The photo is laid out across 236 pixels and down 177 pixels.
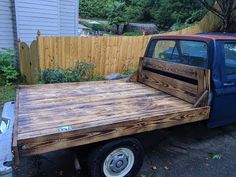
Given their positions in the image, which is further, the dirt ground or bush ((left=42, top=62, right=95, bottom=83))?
bush ((left=42, top=62, right=95, bottom=83))

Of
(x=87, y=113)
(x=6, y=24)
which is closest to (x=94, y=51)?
(x=6, y=24)

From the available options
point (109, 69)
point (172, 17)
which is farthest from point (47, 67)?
point (172, 17)

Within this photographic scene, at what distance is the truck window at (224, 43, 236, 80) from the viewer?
12.6 ft

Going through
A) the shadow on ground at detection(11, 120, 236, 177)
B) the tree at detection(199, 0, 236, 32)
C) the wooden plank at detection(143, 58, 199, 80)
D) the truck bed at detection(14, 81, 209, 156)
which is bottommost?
the shadow on ground at detection(11, 120, 236, 177)

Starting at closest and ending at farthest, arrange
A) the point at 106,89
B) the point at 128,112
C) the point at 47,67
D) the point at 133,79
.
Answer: the point at 128,112 → the point at 106,89 → the point at 133,79 → the point at 47,67

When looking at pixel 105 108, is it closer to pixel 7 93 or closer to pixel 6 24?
pixel 7 93

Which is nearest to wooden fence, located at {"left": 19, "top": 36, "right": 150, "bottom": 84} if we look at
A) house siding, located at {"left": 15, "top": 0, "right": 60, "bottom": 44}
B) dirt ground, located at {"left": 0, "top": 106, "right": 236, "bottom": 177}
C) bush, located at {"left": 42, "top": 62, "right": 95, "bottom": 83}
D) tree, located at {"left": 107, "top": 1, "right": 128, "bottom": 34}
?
bush, located at {"left": 42, "top": 62, "right": 95, "bottom": 83}

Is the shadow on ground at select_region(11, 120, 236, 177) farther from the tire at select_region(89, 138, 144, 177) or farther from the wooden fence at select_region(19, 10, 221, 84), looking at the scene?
the wooden fence at select_region(19, 10, 221, 84)

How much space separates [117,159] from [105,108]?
Answer: 0.72m

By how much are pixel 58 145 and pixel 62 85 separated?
2091 mm

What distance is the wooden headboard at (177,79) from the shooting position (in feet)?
11.8

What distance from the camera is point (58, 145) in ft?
8.30

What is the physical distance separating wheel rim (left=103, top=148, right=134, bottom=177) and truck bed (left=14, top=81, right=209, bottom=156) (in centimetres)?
30

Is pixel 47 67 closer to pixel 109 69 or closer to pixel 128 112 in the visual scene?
pixel 109 69
